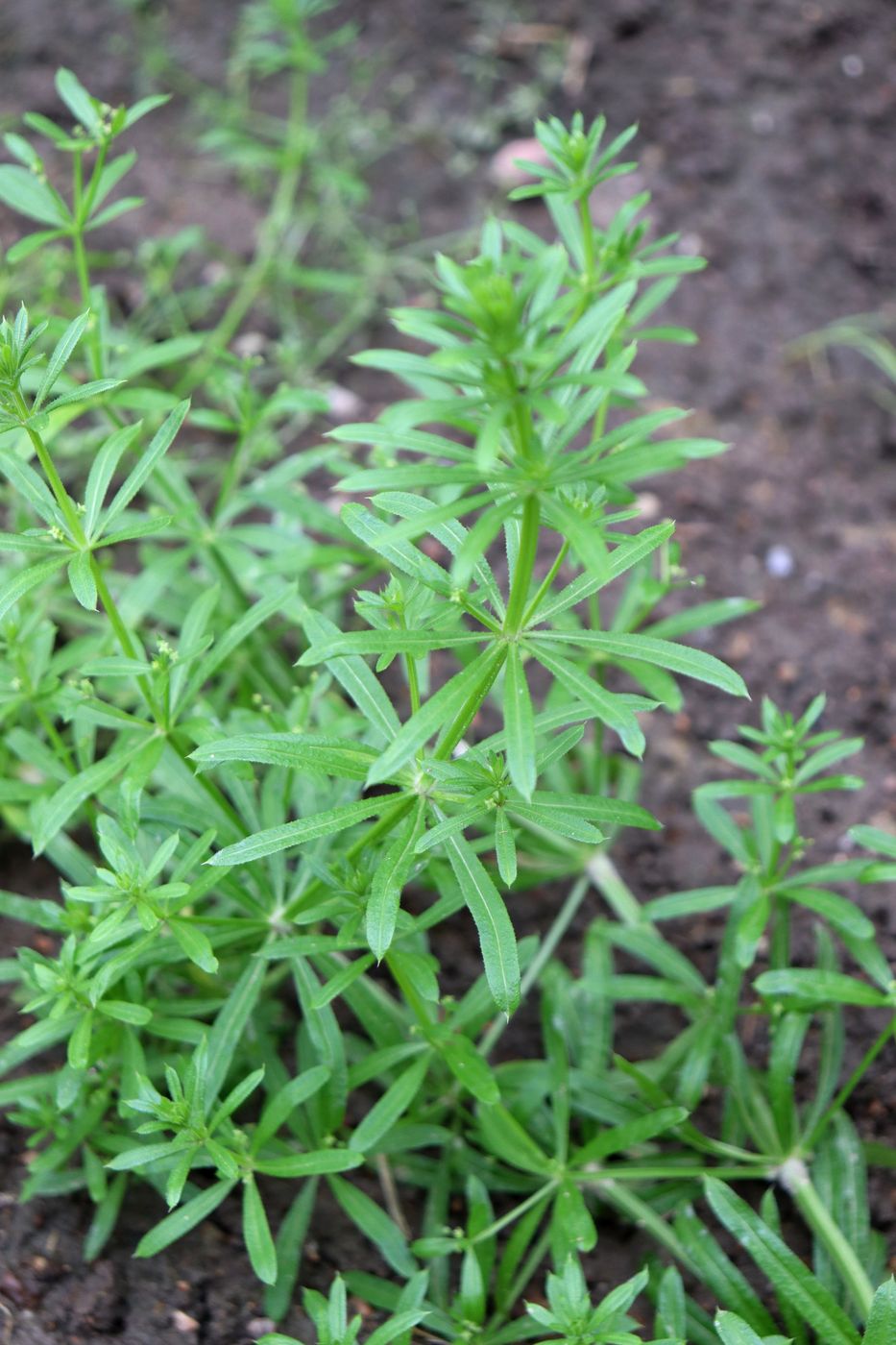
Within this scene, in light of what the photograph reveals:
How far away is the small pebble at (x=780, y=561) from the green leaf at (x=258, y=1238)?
7.60 feet

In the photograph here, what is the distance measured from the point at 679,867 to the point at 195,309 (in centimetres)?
242

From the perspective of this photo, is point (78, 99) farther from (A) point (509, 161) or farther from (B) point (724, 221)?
(B) point (724, 221)

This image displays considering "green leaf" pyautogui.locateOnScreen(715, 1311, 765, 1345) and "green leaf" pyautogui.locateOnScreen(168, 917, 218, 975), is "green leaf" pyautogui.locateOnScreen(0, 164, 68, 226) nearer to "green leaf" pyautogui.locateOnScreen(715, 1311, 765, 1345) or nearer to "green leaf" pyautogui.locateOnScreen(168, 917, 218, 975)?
"green leaf" pyautogui.locateOnScreen(168, 917, 218, 975)

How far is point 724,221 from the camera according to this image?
4.36 m

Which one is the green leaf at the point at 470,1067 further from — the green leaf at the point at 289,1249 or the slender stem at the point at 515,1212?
the green leaf at the point at 289,1249

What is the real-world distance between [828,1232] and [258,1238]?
1.10 meters

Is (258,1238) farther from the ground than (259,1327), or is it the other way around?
(258,1238)

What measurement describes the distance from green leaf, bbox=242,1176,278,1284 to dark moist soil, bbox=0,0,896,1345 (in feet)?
2.61

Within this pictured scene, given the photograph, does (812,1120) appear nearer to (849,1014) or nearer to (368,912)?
(849,1014)

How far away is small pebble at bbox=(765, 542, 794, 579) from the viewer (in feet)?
12.2

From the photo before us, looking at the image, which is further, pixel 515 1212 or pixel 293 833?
pixel 515 1212

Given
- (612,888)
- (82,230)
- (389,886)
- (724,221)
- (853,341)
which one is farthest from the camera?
(724,221)

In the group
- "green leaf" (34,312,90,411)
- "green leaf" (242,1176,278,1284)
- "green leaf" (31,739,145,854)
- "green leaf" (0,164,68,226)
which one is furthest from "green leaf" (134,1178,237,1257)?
"green leaf" (0,164,68,226)

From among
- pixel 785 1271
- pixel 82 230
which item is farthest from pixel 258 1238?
pixel 82 230
